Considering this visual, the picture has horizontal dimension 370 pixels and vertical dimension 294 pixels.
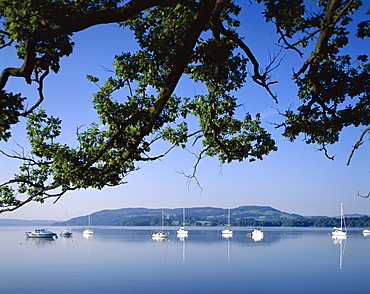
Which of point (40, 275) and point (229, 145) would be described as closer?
point (229, 145)

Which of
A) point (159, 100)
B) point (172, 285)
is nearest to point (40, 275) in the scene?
point (172, 285)

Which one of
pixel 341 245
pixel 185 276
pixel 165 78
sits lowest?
pixel 341 245

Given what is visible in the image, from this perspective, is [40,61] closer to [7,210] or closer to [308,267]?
[7,210]

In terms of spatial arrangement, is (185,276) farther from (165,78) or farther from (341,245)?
(341,245)

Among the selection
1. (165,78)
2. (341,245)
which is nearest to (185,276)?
(165,78)

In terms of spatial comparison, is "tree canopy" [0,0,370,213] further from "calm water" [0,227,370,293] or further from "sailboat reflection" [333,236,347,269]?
"sailboat reflection" [333,236,347,269]

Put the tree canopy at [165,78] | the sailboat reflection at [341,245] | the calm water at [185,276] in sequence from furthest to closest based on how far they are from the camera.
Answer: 1. the sailboat reflection at [341,245]
2. the calm water at [185,276]
3. the tree canopy at [165,78]

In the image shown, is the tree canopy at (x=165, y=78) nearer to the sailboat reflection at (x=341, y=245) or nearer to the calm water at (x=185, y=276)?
the calm water at (x=185, y=276)

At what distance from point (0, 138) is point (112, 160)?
2391mm

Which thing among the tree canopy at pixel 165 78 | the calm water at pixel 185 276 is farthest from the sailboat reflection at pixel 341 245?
the tree canopy at pixel 165 78

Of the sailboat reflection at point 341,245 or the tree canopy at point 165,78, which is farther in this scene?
the sailboat reflection at point 341,245

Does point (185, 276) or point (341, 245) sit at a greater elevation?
point (185, 276)

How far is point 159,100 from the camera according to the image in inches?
325

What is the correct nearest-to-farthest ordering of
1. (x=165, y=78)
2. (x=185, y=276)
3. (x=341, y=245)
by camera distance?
(x=165, y=78) → (x=185, y=276) → (x=341, y=245)
